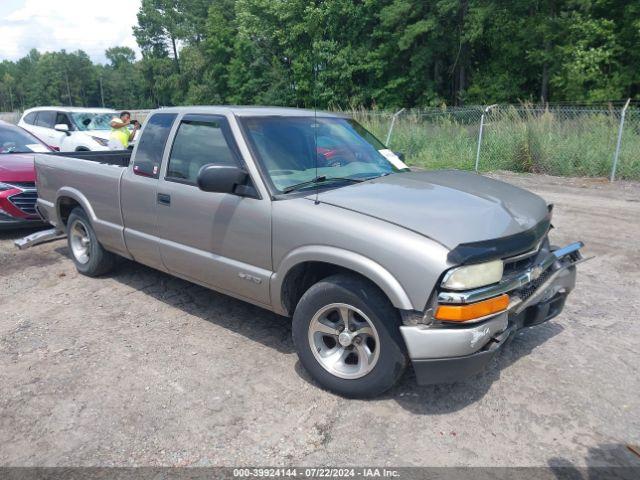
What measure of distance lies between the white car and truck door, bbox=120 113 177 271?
801 centimetres

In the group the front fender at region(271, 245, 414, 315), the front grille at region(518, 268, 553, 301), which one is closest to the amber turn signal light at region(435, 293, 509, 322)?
the front fender at region(271, 245, 414, 315)

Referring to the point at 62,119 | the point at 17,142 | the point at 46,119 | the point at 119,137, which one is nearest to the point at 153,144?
the point at 17,142

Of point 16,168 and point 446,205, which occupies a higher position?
point 446,205

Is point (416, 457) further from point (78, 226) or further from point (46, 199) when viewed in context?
point (46, 199)

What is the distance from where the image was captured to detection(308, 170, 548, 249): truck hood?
9.92ft

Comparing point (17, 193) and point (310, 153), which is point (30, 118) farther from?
point (310, 153)

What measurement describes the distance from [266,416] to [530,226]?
2078 mm

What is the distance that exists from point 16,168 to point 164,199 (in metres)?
4.43

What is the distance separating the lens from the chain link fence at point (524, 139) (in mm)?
12430

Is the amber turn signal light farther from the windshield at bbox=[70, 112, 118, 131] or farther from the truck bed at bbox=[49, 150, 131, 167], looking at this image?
the windshield at bbox=[70, 112, 118, 131]

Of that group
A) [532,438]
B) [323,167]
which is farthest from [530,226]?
[323,167]

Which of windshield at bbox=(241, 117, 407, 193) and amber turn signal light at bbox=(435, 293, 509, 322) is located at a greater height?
windshield at bbox=(241, 117, 407, 193)

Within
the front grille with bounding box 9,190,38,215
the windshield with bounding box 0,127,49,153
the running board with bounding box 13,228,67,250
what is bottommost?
the running board with bounding box 13,228,67,250

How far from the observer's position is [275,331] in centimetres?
439
